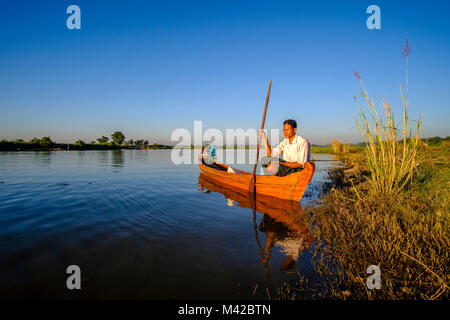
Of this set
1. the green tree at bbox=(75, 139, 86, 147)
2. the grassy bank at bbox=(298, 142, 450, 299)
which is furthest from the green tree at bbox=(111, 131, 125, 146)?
the grassy bank at bbox=(298, 142, 450, 299)

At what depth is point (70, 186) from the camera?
8.49 meters

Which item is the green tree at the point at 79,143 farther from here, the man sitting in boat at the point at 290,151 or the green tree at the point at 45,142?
the man sitting in boat at the point at 290,151

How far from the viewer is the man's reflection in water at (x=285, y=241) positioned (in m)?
3.14

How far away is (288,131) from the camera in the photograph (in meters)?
6.01

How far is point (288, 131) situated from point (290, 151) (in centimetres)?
62

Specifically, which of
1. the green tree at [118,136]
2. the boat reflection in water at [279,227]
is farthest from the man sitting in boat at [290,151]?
the green tree at [118,136]

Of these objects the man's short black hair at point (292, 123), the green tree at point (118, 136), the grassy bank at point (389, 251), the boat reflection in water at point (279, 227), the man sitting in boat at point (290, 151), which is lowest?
Answer: the boat reflection in water at point (279, 227)

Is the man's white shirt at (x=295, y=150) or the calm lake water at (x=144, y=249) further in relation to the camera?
the man's white shirt at (x=295, y=150)

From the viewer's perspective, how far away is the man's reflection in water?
124 inches

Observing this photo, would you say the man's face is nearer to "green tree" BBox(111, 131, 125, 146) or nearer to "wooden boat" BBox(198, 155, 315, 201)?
"wooden boat" BBox(198, 155, 315, 201)
